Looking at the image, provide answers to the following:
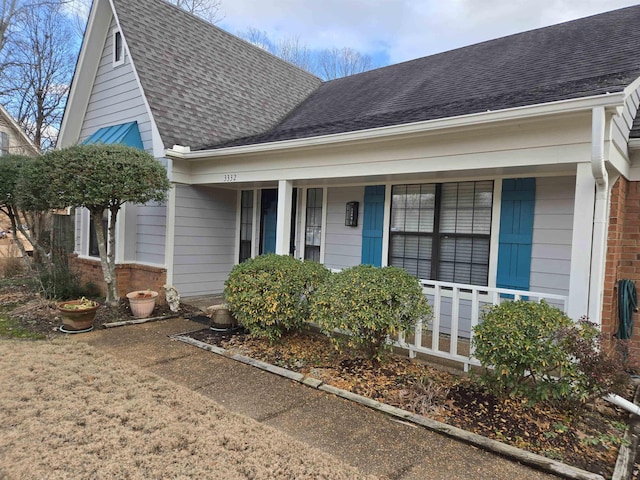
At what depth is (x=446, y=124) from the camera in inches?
170

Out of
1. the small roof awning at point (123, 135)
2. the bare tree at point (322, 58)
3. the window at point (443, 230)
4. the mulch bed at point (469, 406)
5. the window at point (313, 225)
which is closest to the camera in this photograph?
the mulch bed at point (469, 406)

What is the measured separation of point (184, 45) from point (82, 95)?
2.64 metres

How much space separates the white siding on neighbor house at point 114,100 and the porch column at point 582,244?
7122 mm

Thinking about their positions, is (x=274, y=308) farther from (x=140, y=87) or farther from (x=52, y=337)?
(x=140, y=87)

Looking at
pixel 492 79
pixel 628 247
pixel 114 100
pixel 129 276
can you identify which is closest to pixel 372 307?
pixel 628 247

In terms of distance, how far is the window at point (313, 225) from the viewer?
732 centimetres

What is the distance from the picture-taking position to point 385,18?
19.4 metres

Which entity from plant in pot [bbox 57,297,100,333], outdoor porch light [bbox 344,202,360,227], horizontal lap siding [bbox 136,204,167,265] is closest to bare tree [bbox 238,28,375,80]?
horizontal lap siding [bbox 136,204,167,265]

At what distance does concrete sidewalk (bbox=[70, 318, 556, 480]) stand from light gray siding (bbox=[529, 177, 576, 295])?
2.82m

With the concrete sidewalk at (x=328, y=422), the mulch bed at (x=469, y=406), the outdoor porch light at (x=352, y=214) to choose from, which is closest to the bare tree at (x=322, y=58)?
the outdoor porch light at (x=352, y=214)

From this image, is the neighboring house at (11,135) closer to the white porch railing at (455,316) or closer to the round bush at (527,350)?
the white porch railing at (455,316)

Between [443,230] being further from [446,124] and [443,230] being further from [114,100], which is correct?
[114,100]

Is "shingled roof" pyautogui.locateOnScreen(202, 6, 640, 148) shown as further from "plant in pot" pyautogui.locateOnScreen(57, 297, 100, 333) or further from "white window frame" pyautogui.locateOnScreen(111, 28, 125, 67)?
"plant in pot" pyautogui.locateOnScreen(57, 297, 100, 333)

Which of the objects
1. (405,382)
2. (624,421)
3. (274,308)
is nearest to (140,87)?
(274,308)
